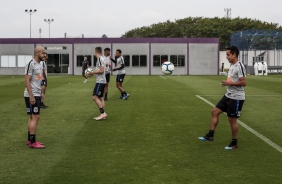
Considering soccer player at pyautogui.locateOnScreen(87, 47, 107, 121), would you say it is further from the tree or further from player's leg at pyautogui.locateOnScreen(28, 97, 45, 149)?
the tree

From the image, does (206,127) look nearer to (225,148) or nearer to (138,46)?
(225,148)

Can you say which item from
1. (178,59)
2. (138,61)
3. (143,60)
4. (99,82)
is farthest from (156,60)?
(99,82)

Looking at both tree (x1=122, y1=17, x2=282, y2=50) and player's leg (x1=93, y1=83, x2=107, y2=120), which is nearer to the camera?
player's leg (x1=93, y1=83, x2=107, y2=120)

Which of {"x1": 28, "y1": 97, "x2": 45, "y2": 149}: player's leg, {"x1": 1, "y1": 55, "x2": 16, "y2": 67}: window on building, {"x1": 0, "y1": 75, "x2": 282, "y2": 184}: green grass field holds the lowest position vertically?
{"x1": 0, "y1": 75, "x2": 282, "y2": 184}: green grass field

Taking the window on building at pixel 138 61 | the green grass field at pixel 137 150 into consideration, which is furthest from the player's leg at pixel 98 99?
the window on building at pixel 138 61

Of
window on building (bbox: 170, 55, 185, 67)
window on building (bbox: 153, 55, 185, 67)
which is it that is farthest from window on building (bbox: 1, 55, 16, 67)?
window on building (bbox: 170, 55, 185, 67)

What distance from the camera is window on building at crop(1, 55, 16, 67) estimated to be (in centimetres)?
5722

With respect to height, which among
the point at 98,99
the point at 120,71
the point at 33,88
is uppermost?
the point at 120,71

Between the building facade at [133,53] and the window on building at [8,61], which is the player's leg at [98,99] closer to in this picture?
the building facade at [133,53]

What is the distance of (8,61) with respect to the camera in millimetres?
57219

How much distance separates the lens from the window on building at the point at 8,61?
5722 cm

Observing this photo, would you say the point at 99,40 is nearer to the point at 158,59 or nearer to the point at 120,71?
the point at 158,59

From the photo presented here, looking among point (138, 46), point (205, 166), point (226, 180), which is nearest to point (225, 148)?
point (205, 166)

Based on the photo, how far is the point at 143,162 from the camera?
21.3ft
